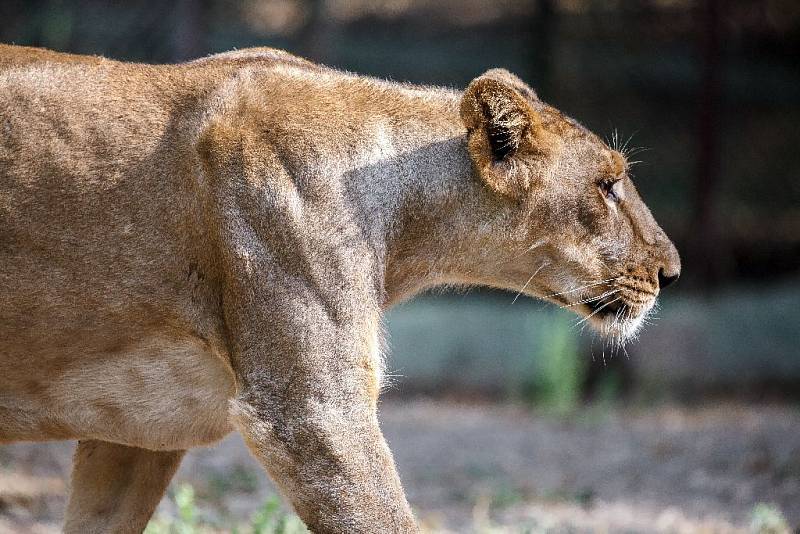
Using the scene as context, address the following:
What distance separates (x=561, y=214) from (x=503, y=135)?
0.37m

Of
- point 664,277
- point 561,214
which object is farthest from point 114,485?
point 664,277

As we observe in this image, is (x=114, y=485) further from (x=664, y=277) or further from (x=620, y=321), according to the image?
(x=664, y=277)

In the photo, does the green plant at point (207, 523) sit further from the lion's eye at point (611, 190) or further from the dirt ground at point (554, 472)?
the lion's eye at point (611, 190)

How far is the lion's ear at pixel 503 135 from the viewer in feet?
13.2

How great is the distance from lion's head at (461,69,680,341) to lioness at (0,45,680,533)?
0.5 inches

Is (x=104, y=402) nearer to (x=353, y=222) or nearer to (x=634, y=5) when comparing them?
(x=353, y=222)

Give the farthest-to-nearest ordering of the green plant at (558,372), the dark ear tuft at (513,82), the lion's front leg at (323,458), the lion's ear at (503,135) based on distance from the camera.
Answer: the green plant at (558,372) < the dark ear tuft at (513,82) < the lion's ear at (503,135) < the lion's front leg at (323,458)

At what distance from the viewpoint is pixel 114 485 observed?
442cm

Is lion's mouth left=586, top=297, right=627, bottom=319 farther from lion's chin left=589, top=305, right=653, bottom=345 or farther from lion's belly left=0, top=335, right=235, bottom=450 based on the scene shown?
lion's belly left=0, top=335, right=235, bottom=450

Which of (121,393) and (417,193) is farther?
(417,193)

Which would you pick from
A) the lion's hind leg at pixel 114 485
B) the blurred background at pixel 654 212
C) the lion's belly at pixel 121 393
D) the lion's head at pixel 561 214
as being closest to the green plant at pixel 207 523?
the lion's hind leg at pixel 114 485

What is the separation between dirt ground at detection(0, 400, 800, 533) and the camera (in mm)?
6562

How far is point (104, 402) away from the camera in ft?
12.8

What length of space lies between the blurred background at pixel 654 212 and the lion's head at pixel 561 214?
340 centimetres
